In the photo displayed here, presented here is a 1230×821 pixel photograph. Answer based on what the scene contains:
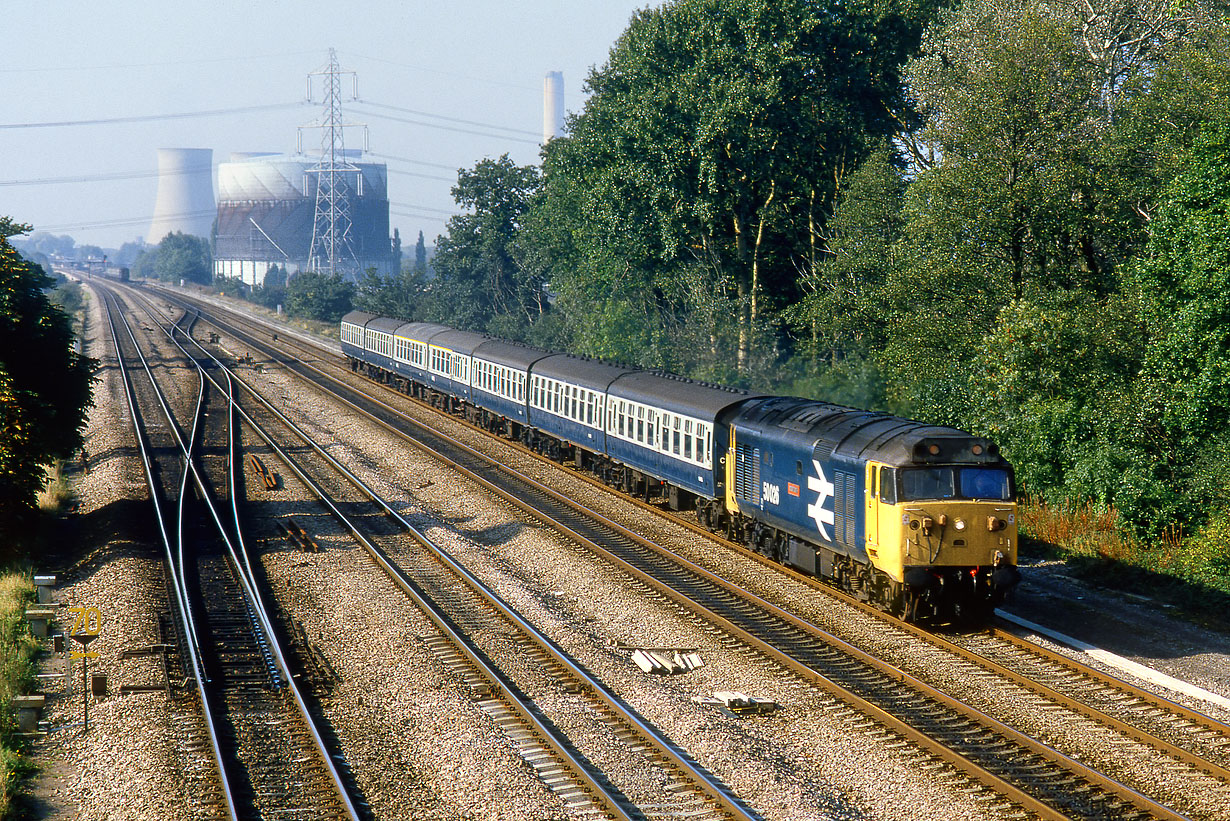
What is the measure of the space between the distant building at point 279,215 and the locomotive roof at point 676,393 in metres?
155

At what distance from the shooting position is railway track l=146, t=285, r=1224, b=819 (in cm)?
1182

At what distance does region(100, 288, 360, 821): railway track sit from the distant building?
154288mm

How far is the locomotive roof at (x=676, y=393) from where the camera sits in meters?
26.3

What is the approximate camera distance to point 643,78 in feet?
164

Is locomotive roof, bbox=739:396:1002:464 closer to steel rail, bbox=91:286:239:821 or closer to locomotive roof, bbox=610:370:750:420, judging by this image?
locomotive roof, bbox=610:370:750:420

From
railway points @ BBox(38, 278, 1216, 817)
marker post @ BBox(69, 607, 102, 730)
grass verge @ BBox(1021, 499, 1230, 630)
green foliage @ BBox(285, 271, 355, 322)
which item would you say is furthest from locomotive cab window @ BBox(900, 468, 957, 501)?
green foliage @ BBox(285, 271, 355, 322)

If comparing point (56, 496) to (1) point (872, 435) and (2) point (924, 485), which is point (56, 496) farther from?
(2) point (924, 485)

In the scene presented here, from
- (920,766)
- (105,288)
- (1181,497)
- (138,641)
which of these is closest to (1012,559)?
(920,766)

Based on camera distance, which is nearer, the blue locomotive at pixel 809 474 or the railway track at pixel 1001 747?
the railway track at pixel 1001 747

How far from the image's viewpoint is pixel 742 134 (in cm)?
4516

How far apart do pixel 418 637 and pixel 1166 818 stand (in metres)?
11.3

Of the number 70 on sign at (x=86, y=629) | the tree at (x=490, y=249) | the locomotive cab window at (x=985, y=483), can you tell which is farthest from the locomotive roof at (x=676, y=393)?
the tree at (x=490, y=249)

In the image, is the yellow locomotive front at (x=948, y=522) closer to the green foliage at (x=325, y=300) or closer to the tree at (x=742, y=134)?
the tree at (x=742, y=134)

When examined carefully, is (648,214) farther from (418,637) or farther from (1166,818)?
(1166,818)
